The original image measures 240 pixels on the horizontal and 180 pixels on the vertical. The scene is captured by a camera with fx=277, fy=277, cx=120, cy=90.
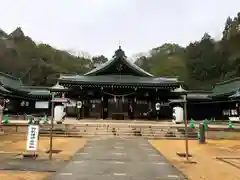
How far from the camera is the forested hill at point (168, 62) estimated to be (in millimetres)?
74562

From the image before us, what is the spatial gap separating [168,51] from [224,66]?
33.5 m

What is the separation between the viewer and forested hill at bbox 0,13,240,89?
7456cm

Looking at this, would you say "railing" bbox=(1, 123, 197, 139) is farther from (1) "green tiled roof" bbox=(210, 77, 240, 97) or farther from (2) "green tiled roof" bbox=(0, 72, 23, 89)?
(2) "green tiled roof" bbox=(0, 72, 23, 89)

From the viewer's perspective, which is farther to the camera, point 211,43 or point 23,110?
point 211,43

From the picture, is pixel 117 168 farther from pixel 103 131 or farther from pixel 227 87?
pixel 227 87

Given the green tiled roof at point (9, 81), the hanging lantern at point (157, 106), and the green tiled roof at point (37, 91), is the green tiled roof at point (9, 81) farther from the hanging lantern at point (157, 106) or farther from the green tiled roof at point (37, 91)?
the hanging lantern at point (157, 106)

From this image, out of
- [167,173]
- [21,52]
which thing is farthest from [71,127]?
[21,52]

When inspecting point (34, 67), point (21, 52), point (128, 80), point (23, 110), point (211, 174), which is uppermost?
point (21, 52)

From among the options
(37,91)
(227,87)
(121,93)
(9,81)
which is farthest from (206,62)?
(9,81)

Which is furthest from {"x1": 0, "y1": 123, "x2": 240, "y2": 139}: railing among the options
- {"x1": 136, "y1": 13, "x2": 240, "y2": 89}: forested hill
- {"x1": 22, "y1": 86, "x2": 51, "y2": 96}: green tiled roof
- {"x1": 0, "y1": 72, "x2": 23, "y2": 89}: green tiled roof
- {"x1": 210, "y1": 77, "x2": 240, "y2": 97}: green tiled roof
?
{"x1": 136, "y1": 13, "x2": 240, "y2": 89}: forested hill

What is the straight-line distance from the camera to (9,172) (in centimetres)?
853

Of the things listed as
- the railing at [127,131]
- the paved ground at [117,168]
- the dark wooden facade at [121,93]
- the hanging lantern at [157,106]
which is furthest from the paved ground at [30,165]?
the hanging lantern at [157,106]

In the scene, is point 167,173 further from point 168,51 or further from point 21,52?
point 168,51

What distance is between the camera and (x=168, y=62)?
88875mm
